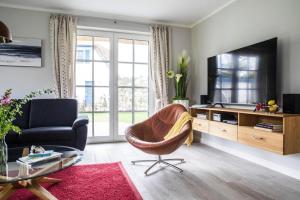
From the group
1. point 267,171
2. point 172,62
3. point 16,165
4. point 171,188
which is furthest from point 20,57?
point 267,171

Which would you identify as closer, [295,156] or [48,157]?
[48,157]

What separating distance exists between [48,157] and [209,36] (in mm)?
3315

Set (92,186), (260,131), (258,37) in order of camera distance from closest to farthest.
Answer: (92,186) → (260,131) → (258,37)

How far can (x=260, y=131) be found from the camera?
7.82 feet

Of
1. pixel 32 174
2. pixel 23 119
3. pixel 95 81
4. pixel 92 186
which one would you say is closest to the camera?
pixel 32 174

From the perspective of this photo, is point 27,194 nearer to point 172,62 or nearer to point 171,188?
point 171,188

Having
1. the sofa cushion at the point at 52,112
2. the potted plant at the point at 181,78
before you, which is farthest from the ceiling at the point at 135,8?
the sofa cushion at the point at 52,112

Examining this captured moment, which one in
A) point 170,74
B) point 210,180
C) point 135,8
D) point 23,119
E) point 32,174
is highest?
point 135,8

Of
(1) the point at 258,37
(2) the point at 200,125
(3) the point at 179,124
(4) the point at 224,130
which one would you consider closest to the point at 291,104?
(4) the point at 224,130

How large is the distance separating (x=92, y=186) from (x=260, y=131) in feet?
6.12

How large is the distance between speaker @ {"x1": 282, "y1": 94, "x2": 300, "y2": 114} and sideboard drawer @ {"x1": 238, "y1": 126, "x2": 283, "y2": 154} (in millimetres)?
319

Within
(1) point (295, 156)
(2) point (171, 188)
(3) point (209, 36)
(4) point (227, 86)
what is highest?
(3) point (209, 36)

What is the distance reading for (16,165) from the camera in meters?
1.86

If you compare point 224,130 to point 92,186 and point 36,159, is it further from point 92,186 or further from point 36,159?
point 36,159
